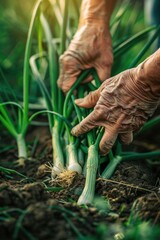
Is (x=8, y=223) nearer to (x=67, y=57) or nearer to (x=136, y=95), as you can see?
(x=136, y=95)

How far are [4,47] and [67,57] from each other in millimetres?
1277

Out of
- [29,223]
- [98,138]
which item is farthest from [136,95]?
[29,223]

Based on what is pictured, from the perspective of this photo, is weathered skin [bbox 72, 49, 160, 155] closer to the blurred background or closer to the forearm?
the forearm

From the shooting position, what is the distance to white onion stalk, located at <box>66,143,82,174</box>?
1.67m

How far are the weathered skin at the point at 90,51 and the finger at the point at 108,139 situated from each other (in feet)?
1.15

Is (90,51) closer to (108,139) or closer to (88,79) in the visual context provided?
(88,79)

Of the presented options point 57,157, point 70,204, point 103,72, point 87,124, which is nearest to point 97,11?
point 103,72

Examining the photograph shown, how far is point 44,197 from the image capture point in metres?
1.34

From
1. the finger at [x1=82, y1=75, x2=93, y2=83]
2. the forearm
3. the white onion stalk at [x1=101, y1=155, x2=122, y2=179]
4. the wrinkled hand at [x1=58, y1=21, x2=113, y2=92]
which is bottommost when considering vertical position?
the white onion stalk at [x1=101, y1=155, x2=122, y2=179]

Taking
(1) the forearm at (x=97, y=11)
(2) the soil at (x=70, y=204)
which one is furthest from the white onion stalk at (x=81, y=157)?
(1) the forearm at (x=97, y=11)

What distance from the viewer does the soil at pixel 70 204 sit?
1.16m

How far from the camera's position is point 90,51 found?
1.95m

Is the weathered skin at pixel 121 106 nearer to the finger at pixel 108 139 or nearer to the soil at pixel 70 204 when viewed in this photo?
the finger at pixel 108 139

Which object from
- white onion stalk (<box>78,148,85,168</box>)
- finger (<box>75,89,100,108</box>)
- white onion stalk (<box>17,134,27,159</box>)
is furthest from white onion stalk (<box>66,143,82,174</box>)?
white onion stalk (<box>17,134,27,159</box>)
